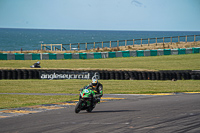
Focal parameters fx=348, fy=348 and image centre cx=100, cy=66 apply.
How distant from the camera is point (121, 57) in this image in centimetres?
4416

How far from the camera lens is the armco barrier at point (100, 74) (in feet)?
88.9

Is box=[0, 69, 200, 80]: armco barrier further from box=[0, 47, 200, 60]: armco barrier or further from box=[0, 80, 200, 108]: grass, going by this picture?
box=[0, 47, 200, 60]: armco barrier

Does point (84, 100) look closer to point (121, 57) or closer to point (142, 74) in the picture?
point (142, 74)

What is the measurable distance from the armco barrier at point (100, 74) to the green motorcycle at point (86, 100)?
1472cm

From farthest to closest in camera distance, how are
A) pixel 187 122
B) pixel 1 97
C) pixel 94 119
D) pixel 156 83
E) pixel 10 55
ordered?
pixel 10 55, pixel 156 83, pixel 1 97, pixel 94 119, pixel 187 122

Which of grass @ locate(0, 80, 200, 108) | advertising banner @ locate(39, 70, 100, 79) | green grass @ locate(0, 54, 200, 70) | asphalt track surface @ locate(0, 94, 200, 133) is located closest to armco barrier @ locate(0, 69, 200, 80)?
advertising banner @ locate(39, 70, 100, 79)

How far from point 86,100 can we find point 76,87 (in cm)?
1167

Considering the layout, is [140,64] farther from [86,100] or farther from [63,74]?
[86,100]

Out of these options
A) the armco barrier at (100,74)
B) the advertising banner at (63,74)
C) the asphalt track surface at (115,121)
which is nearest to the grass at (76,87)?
the armco barrier at (100,74)

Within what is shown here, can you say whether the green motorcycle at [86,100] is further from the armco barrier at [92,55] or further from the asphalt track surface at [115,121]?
the armco barrier at [92,55]

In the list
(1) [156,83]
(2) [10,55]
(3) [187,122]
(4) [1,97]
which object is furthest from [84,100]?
(2) [10,55]

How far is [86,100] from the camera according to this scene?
1297 centimetres

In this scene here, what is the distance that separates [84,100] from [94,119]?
1514 millimetres

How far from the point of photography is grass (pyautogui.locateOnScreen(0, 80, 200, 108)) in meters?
20.2
